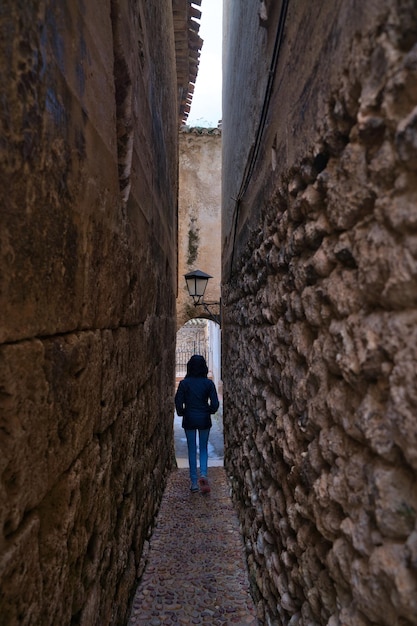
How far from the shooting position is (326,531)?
4.32 ft

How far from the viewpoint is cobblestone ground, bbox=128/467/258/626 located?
2.49m

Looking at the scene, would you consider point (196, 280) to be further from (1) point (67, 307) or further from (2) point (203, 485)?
(1) point (67, 307)

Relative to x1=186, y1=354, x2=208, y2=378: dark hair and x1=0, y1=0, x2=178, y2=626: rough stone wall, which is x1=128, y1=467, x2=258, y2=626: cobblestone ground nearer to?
x1=0, y1=0, x2=178, y2=626: rough stone wall

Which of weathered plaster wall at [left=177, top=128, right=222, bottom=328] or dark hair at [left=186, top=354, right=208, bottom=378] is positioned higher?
weathered plaster wall at [left=177, top=128, right=222, bottom=328]

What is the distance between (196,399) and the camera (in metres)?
4.69

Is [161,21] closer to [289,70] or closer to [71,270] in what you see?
[289,70]

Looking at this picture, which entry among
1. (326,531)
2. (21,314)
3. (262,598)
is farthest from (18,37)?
(262,598)

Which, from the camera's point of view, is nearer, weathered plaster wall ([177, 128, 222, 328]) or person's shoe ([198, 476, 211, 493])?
person's shoe ([198, 476, 211, 493])

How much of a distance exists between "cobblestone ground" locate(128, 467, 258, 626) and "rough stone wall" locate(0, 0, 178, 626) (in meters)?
0.32

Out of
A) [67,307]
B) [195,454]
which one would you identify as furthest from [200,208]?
[67,307]

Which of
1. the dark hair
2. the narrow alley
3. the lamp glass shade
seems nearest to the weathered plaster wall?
the lamp glass shade

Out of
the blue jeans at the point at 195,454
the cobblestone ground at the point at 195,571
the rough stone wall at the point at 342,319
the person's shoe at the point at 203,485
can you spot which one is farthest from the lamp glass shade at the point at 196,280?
the rough stone wall at the point at 342,319

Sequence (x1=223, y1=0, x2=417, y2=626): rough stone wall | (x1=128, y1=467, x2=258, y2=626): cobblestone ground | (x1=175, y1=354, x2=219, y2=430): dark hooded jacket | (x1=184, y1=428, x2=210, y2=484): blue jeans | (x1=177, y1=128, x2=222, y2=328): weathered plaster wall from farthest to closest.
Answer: (x1=177, y1=128, x2=222, y2=328): weathered plaster wall < (x1=175, y1=354, x2=219, y2=430): dark hooded jacket < (x1=184, y1=428, x2=210, y2=484): blue jeans < (x1=128, y1=467, x2=258, y2=626): cobblestone ground < (x1=223, y1=0, x2=417, y2=626): rough stone wall

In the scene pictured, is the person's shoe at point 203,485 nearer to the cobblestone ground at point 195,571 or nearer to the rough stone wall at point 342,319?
the cobblestone ground at point 195,571
